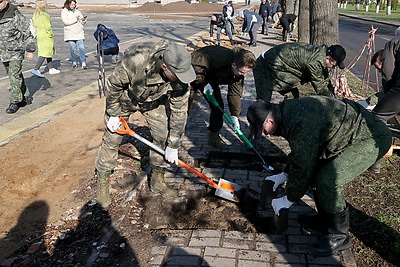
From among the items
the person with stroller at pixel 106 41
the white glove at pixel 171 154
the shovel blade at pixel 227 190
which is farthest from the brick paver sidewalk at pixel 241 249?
the person with stroller at pixel 106 41

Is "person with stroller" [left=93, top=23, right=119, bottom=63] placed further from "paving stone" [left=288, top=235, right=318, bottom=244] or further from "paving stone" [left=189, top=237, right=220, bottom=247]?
"paving stone" [left=288, top=235, right=318, bottom=244]

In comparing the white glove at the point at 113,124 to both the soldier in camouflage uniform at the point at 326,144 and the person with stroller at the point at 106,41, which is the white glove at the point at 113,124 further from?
the person with stroller at the point at 106,41

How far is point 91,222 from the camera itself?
391cm

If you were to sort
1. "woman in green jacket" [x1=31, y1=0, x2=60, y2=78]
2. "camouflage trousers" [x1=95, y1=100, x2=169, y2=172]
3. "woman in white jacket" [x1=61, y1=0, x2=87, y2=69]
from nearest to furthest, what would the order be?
"camouflage trousers" [x1=95, y1=100, x2=169, y2=172]
"woman in green jacket" [x1=31, y1=0, x2=60, y2=78]
"woman in white jacket" [x1=61, y1=0, x2=87, y2=69]

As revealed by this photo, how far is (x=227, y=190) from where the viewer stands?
13.6 ft

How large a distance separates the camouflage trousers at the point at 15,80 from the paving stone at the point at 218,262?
5.54 meters

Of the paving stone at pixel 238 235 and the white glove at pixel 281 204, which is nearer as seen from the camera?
the white glove at pixel 281 204

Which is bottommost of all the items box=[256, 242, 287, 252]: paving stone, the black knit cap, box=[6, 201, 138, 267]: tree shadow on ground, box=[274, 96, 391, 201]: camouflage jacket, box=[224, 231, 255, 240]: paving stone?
box=[6, 201, 138, 267]: tree shadow on ground

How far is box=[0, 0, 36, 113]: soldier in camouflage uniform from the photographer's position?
6.75 meters

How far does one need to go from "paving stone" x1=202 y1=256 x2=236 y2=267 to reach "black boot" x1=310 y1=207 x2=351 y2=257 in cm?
72

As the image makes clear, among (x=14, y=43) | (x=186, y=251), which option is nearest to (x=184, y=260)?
(x=186, y=251)

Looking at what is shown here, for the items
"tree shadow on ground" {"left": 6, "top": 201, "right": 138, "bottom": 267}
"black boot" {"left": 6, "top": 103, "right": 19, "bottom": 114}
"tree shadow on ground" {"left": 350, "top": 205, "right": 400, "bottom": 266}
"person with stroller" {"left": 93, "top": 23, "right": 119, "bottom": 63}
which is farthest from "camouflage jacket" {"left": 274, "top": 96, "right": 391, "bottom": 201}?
"person with stroller" {"left": 93, "top": 23, "right": 119, "bottom": 63}

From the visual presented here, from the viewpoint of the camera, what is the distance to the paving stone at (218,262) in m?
3.16

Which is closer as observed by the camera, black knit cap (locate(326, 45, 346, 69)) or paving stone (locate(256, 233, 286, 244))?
paving stone (locate(256, 233, 286, 244))
